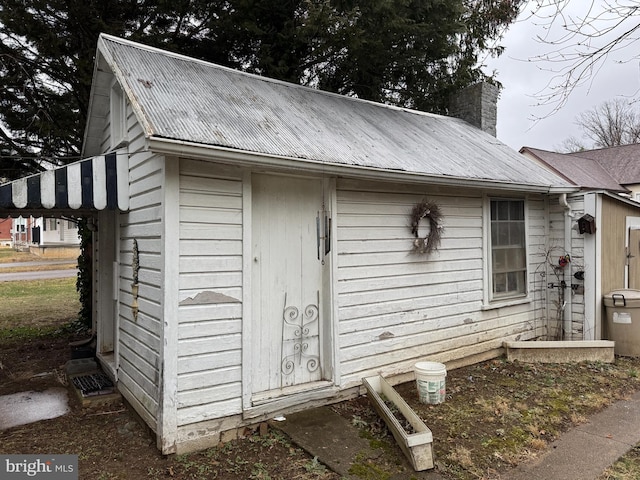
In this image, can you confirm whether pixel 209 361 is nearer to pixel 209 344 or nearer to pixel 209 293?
pixel 209 344

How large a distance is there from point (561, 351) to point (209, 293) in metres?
5.03

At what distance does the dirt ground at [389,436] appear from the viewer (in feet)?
10.8

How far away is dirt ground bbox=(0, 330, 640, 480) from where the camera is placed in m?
3.29

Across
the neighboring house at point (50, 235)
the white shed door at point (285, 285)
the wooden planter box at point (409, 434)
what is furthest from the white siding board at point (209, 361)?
the neighboring house at point (50, 235)

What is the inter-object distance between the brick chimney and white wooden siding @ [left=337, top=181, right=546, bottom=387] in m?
3.56

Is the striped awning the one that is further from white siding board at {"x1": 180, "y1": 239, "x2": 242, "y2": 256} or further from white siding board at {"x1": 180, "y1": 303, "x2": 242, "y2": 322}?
white siding board at {"x1": 180, "y1": 303, "x2": 242, "y2": 322}

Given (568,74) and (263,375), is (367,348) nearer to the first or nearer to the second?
(263,375)

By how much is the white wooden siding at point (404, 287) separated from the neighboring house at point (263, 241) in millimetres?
22

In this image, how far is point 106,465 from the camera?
3.36 metres

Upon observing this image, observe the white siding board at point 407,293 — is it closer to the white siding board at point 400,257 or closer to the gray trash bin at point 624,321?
the white siding board at point 400,257

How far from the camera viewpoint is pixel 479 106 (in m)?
8.77

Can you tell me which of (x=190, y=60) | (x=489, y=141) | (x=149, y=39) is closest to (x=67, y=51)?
(x=149, y=39)

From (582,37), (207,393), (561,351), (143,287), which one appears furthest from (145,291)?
(561,351)

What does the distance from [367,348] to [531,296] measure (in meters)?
3.49
